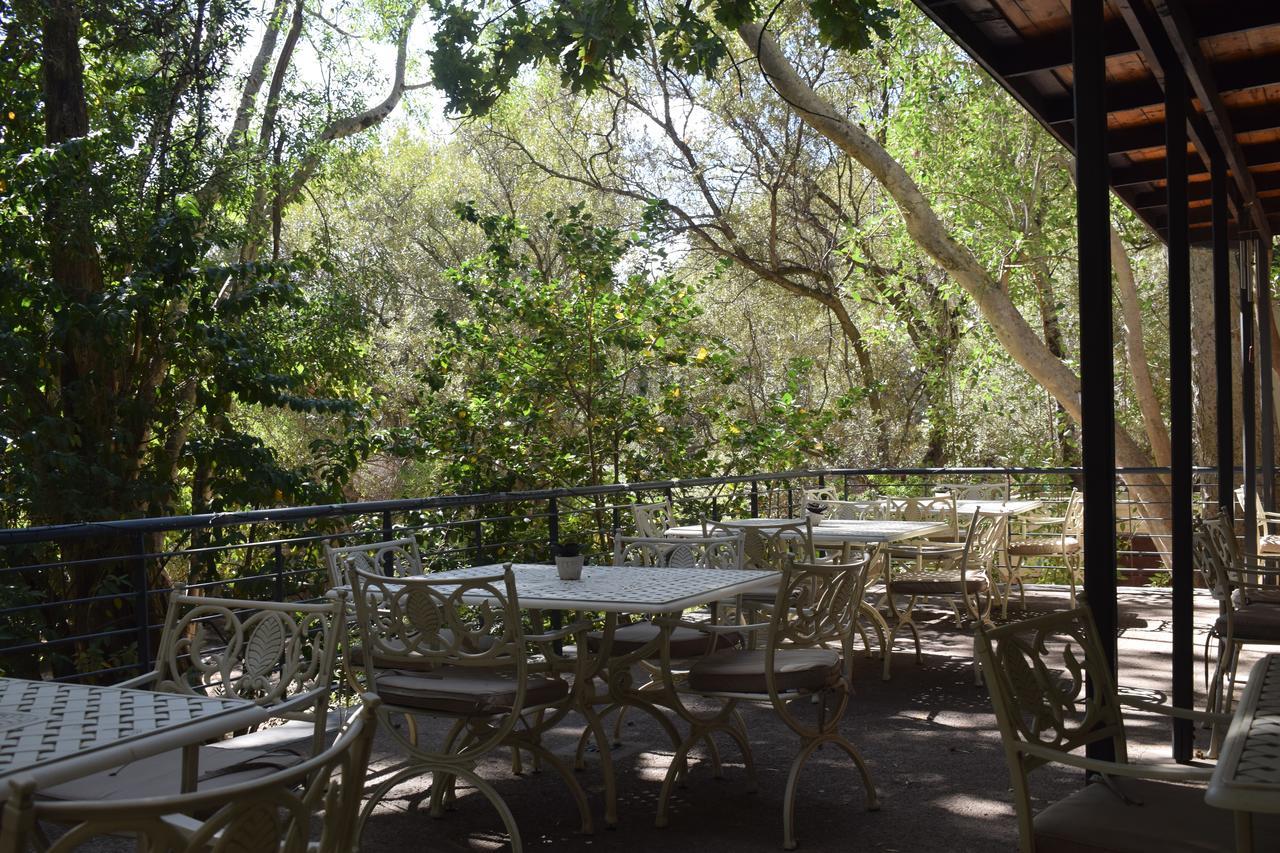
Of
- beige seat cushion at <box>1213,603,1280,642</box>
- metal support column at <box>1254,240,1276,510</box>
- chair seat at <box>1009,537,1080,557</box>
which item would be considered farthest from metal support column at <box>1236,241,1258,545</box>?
beige seat cushion at <box>1213,603,1280,642</box>

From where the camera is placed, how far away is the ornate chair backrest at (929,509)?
830 cm

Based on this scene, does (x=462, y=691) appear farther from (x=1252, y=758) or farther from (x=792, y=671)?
(x=1252, y=758)

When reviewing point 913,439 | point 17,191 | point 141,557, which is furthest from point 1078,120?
point 913,439

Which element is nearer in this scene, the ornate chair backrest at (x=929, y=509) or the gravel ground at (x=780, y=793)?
the gravel ground at (x=780, y=793)

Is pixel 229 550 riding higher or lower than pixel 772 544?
lower

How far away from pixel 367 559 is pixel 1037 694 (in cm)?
303

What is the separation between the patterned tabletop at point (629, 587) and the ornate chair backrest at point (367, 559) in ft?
1.23

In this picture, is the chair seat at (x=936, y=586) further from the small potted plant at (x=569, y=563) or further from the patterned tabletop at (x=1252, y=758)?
the patterned tabletop at (x=1252, y=758)

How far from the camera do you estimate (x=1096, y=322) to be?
10.8ft

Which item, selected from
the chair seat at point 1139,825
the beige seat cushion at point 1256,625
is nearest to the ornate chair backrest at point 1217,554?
the beige seat cushion at point 1256,625

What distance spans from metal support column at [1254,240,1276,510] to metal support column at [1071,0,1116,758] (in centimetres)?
552

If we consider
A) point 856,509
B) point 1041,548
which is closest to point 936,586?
point 1041,548

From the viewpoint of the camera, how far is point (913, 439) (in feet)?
59.3

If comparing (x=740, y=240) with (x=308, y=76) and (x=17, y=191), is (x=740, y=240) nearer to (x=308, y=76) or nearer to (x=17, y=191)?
(x=308, y=76)
